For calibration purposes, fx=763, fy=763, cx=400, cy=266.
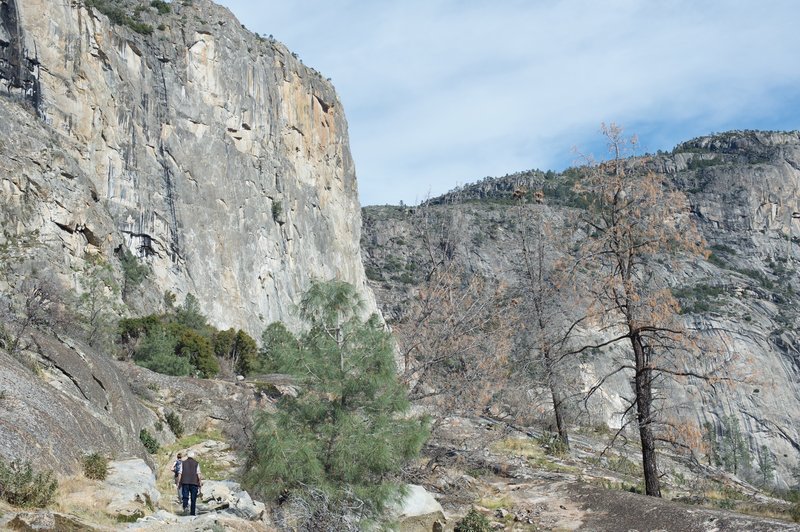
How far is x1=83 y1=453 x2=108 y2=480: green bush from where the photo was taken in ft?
34.7

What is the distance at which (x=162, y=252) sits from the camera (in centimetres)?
5709

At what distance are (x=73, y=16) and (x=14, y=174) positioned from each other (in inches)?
699

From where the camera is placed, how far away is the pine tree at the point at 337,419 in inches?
471

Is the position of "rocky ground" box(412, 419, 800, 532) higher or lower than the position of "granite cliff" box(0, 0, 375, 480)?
lower

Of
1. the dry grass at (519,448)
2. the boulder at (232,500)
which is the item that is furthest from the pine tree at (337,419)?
the dry grass at (519,448)

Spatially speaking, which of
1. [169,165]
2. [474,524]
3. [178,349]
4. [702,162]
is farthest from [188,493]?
[702,162]

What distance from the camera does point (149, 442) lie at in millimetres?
18047

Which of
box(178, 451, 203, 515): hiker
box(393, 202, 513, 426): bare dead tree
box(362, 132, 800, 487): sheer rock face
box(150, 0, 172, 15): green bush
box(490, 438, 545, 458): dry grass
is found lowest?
box(490, 438, 545, 458): dry grass

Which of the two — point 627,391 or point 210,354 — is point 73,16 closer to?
point 210,354

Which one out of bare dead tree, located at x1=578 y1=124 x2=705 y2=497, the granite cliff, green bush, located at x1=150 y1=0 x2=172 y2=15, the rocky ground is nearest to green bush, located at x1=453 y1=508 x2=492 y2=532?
the rocky ground

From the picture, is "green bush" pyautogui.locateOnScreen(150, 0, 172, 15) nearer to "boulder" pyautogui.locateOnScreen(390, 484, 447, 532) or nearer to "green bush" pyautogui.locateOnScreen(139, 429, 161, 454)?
"green bush" pyautogui.locateOnScreen(139, 429, 161, 454)

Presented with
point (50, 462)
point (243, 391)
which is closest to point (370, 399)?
point (50, 462)

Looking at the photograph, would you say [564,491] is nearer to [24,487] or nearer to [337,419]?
[337,419]

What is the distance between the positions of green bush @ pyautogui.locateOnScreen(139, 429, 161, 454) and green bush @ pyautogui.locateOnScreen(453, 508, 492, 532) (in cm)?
809
